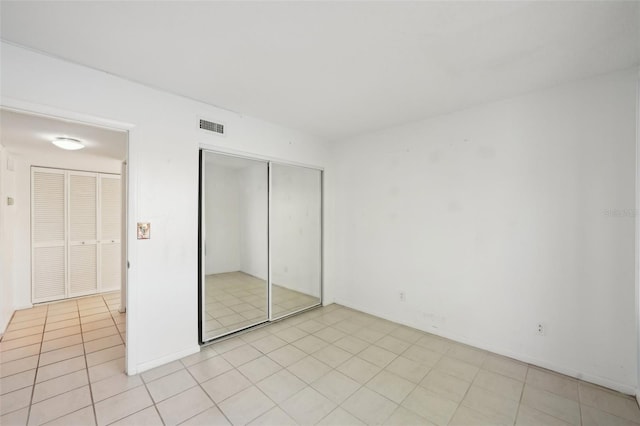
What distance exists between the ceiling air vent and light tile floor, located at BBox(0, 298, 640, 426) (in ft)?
8.12

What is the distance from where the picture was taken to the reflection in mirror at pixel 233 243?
123 inches

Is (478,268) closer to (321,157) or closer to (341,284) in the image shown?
(341,284)

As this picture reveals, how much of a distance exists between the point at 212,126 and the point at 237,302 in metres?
2.24

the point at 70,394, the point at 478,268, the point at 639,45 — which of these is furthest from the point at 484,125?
the point at 70,394

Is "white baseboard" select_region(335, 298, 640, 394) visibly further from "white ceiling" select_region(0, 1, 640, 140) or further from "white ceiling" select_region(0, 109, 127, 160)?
"white ceiling" select_region(0, 109, 127, 160)

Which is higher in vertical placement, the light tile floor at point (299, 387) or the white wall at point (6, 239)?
the white wall at point (6, 239)

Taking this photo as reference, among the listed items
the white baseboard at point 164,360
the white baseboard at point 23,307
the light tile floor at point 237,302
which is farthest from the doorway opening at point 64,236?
the light tile floor at point 237,302

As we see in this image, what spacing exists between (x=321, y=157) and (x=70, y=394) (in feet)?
12.8

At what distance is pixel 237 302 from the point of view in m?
3.51

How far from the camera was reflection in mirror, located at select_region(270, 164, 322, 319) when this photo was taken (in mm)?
3816

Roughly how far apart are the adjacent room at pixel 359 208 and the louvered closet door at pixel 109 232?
0.97 metres

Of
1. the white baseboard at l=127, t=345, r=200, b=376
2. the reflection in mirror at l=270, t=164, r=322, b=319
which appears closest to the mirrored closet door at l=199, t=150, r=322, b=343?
the reflection in mirror at l=270, t=164, r=322, b=319

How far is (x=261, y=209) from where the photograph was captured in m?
3.69

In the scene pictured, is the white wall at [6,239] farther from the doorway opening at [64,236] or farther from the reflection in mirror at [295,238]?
the reflection in mirror at [295,238]
